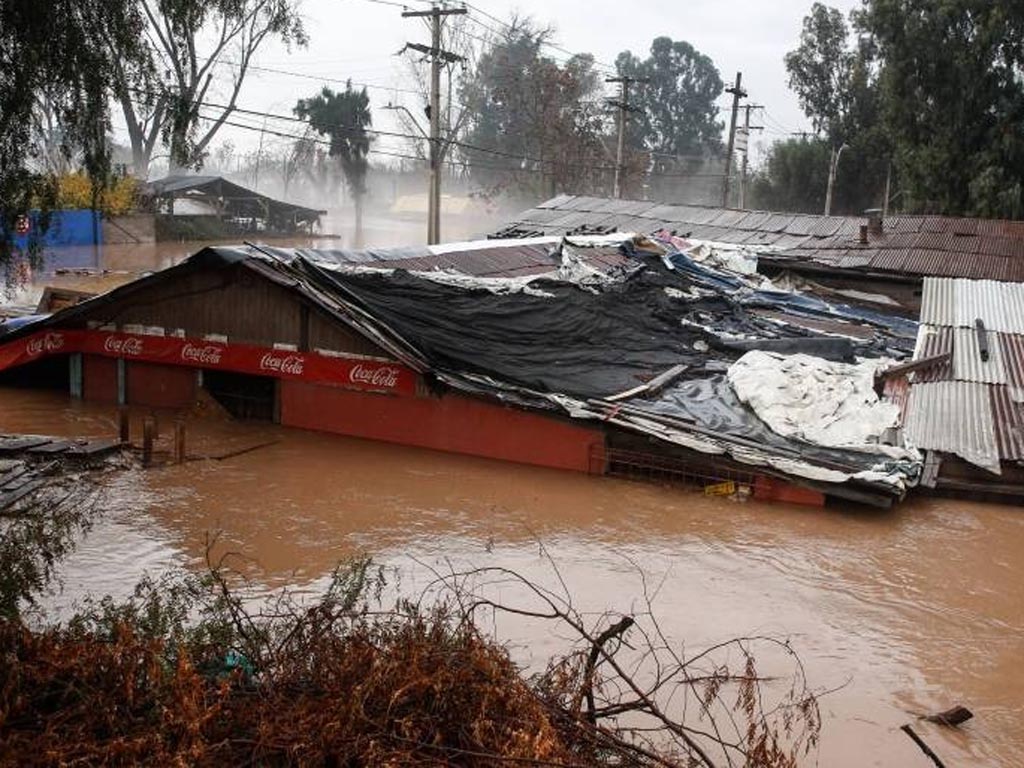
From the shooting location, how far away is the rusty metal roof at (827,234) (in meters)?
23.1

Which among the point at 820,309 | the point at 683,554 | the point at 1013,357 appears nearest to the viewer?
the point at 683,554

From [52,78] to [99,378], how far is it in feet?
34.3

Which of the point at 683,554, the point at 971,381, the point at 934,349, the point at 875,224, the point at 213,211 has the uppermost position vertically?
the point at 213,211

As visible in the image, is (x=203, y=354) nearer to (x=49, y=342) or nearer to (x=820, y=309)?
(x=49, y=342)

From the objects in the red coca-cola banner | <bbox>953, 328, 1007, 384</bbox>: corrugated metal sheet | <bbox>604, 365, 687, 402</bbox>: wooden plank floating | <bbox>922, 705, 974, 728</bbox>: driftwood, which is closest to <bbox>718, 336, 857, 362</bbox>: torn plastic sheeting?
<bbox>953, 328, 1007, 384</bbox>: corrugated metal sheet

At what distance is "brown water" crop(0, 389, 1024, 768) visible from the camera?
7.73 metres

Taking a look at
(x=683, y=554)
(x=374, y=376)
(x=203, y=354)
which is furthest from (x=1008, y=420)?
(x=203, y=354)

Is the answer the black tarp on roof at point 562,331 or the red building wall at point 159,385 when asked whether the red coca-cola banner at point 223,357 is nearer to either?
the red building wall at point 159,385

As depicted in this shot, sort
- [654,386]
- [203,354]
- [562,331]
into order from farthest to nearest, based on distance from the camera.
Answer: [562,331] < [203,354] < [654,386]

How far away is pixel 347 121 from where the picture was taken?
50812 millimetres

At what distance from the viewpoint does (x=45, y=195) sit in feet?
24.9

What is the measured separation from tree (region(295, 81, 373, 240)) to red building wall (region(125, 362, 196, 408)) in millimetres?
34109

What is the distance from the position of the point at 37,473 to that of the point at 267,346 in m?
4.16

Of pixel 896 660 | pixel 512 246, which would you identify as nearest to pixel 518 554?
pixel 896 660
